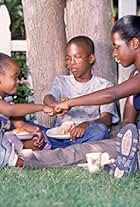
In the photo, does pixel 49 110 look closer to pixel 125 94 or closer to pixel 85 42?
pixel 125 94

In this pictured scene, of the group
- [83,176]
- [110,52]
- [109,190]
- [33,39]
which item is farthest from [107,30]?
[109,190]

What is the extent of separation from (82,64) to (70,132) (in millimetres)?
547

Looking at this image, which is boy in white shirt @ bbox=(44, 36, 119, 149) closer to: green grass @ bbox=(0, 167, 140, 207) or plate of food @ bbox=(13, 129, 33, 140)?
plate of food @ bbox=(13, 129, 33, 140)

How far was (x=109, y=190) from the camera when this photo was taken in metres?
3.80

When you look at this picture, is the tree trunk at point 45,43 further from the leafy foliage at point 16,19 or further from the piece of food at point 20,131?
the leafy foliage at point 16,19

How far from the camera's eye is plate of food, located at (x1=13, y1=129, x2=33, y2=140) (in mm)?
4941

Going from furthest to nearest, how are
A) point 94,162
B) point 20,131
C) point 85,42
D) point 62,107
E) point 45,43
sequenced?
point 45,43 < point 85,42 < point 20,131 < point 62,107 < point 94,162

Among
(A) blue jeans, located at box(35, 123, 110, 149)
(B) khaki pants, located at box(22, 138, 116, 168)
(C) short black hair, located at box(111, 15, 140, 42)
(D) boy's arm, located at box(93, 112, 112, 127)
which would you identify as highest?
(C) short black hair, located at box(111, 15, 140, 42)

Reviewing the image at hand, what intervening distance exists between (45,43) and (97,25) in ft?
1.40

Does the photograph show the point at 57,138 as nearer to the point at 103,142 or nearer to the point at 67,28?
the point at 103,142

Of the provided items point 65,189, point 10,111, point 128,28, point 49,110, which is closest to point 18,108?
point 10,111

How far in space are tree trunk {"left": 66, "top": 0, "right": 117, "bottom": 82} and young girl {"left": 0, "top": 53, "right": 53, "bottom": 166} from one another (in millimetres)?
1003

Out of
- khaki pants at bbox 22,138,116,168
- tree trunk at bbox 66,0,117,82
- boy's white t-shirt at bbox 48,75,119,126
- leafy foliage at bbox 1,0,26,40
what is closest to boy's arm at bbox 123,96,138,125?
khaki pants at bbox 22,138,116,168

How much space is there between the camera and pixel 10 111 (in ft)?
15.4
